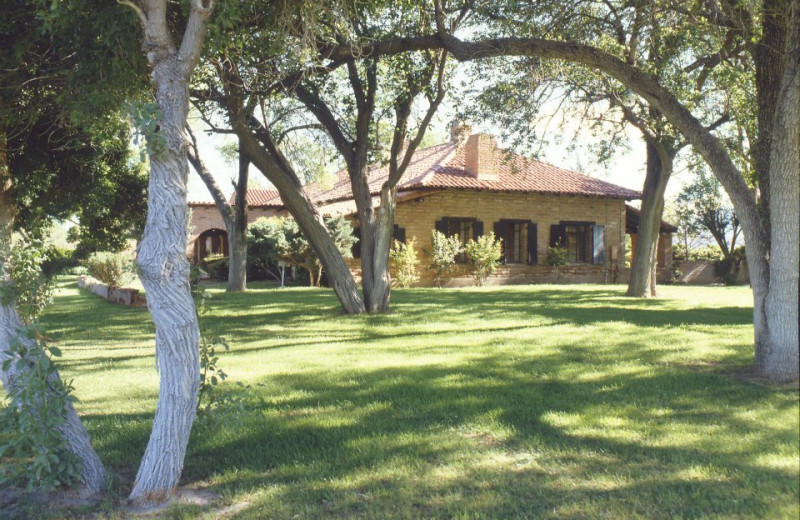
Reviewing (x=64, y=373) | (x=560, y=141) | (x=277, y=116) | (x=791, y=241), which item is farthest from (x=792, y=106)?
(x=277, y=116)

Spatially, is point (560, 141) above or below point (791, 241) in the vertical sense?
above

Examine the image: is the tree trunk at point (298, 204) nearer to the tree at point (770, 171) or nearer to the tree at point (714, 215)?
the tree at point (770, 171)

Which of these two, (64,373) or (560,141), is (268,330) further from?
(560,141)

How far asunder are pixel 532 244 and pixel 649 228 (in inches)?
348

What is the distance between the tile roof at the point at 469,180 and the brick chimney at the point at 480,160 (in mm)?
243

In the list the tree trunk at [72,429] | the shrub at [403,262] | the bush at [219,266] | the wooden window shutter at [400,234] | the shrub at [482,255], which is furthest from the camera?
the bush at [219,266]

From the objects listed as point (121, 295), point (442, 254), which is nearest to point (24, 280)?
point (121, 295)

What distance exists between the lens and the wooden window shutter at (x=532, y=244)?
2623 centimetres

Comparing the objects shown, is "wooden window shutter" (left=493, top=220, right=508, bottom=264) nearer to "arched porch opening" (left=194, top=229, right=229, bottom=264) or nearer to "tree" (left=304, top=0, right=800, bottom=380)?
"arched porch opening" (left=194, top=229, right=229, bottom=264)

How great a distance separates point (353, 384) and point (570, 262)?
2246 centimetres

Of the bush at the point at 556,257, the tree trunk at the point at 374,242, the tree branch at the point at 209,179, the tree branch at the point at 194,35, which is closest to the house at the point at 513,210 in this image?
the bush at the point at 556,257

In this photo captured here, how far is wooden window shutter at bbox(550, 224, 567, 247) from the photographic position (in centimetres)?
2686

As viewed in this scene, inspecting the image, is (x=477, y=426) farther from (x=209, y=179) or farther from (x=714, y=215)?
(x=714, y=215)

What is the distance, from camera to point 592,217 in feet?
91.3
